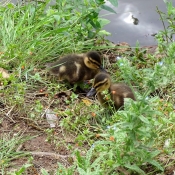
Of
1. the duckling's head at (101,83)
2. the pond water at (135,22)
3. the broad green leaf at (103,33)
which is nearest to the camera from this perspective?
the duckling's head at (101,83)

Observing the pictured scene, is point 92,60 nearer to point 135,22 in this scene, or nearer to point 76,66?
point 76,66

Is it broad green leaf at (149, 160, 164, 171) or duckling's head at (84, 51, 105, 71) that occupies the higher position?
broad green leaf at (149, 160, 164, 171)

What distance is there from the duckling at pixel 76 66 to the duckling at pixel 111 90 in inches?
8.5

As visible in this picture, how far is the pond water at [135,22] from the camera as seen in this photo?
15.6ft

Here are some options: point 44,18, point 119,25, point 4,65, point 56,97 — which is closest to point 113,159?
point 56,97

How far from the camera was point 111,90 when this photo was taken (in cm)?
364

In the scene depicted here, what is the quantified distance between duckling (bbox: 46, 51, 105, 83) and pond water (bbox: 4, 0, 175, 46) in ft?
2.56

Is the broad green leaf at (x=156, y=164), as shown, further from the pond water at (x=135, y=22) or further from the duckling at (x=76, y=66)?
the pond water at (x=135, y=22)

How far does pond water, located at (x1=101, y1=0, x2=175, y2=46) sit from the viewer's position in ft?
15.6

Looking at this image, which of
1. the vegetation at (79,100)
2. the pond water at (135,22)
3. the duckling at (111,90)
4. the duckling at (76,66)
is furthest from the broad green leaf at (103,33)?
the duckling at (111,90)

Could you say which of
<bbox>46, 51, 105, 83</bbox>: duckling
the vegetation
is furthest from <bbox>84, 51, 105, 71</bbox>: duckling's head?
the vegetation

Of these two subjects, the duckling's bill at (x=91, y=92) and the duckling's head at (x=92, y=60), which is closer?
the duckling's bill at (x=91, y=92)

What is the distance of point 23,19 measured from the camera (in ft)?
13.6

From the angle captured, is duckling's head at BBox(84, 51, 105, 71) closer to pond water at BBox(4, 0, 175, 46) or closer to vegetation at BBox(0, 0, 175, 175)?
vegetation at BBox(0, 0, 175, 175)
